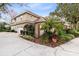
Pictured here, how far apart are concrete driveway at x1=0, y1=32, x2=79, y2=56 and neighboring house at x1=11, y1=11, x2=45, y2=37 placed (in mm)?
136

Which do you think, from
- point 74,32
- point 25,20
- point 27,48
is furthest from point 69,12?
point 27,48

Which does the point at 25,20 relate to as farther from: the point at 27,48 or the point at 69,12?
the point at 69,12

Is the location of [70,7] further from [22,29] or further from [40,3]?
[22,29]

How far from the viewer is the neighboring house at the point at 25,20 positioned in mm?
2357

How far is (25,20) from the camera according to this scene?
2381 mm

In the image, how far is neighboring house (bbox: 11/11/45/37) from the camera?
2357mm

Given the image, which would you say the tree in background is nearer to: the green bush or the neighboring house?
the green bush

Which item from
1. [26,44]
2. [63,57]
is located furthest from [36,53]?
[63,57]

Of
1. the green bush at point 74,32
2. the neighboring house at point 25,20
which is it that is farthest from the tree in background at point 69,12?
the neighboring house at point 25,20

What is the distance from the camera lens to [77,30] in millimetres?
2430

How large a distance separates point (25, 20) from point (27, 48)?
1.25 ft

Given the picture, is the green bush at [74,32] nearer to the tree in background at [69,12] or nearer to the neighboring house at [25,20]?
the tree in background at [69,12]

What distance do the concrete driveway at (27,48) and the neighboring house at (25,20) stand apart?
0.45ft

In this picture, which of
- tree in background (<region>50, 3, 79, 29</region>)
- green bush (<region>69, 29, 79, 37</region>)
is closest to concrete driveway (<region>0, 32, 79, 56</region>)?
Result: green bush (<region>69, 29, 79, 37</region>)
